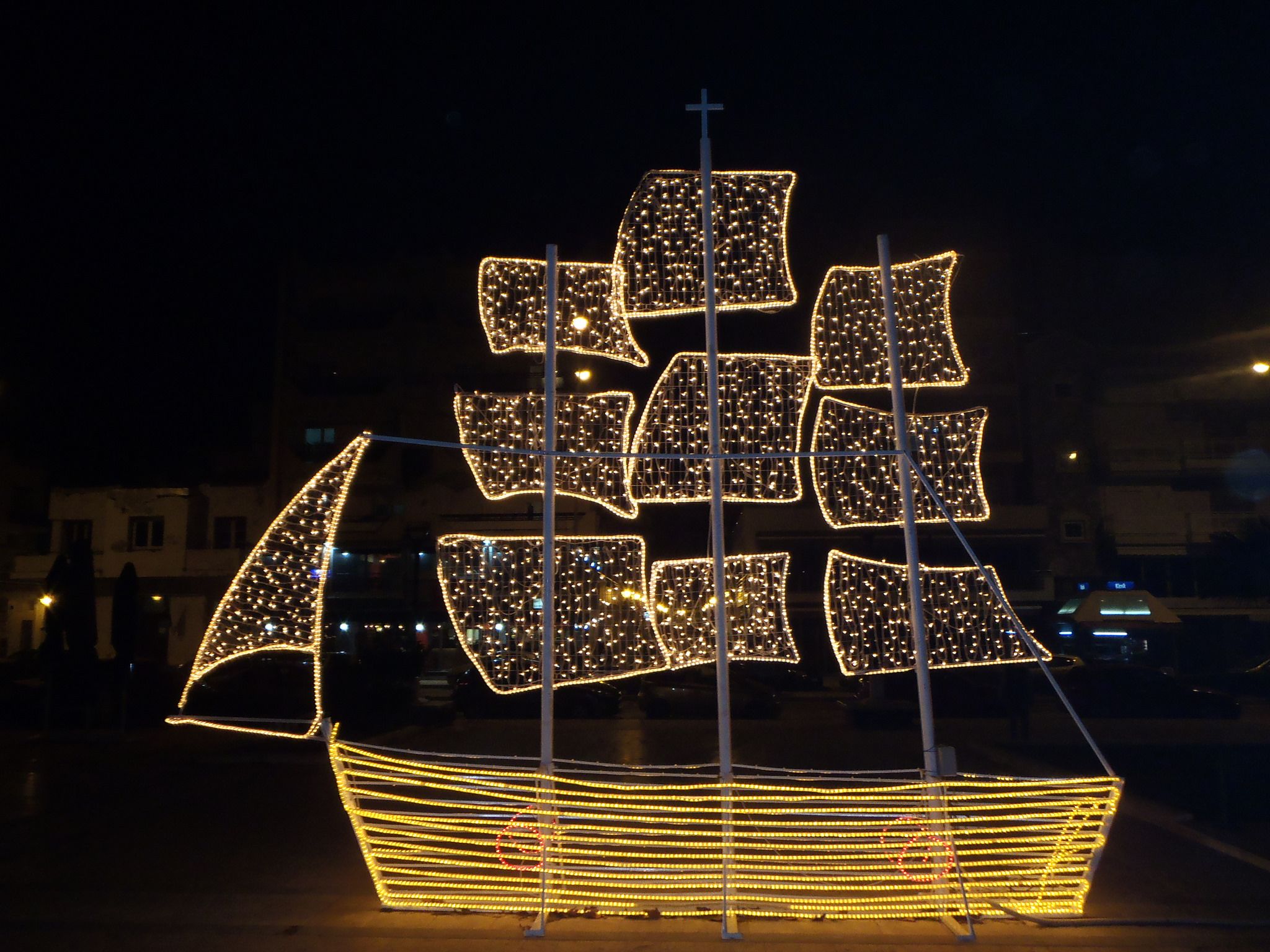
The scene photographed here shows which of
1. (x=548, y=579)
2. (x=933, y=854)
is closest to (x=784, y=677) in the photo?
(x=933, y=854)

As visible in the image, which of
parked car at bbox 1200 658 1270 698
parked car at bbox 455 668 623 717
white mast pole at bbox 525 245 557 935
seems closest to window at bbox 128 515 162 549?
parked car at bbox 455 668 623 717

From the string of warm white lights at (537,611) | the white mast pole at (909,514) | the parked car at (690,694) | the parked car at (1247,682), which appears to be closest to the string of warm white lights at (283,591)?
the string of warm white lights at (537,611)

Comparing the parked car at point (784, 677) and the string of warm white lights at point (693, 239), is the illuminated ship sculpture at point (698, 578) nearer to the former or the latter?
the string of warm white lights at point (693, 239)

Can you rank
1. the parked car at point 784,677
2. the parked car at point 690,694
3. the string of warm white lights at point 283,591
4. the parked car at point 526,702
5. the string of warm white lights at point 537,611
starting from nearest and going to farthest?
the string of warm white lights at point 283,591
the string of warm white lights at point 537,611
the parked car at point 526,702
the parked car at point 690,694
the parked car at point 784,677

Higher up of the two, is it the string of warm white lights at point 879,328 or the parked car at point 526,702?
the string of warm white lights at point 879,328

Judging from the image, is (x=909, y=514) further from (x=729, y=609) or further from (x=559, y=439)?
(x=559, y=439)

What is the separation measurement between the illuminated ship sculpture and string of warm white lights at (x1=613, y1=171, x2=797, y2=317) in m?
0.02

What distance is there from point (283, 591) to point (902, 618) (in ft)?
12.4

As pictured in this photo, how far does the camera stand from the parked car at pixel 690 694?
59.3ft

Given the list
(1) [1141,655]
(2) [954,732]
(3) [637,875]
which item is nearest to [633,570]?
(3) [637,875]

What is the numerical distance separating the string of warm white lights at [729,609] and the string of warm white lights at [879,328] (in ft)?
4.40

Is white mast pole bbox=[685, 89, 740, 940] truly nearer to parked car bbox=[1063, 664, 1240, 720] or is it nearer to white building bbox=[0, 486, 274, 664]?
parked car bbox=[1063, 664, 1240, 720]

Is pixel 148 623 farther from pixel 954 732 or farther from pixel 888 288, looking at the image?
pixel 888 288

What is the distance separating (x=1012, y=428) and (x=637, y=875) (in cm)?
2409
